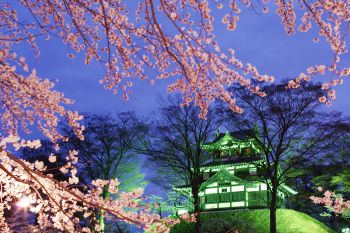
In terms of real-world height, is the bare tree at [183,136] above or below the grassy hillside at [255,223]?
above

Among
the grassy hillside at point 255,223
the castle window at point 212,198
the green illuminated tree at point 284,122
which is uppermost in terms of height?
the green illuminated tree at point 284,122

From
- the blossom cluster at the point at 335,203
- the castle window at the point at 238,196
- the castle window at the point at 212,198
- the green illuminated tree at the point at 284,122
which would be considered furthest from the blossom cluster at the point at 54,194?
the castle window at the point at 212,198

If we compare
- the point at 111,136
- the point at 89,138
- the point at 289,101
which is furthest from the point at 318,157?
the point at 89,138

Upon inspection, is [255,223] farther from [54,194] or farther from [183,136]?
[54,194]

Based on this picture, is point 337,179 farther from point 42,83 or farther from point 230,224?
point 42,83

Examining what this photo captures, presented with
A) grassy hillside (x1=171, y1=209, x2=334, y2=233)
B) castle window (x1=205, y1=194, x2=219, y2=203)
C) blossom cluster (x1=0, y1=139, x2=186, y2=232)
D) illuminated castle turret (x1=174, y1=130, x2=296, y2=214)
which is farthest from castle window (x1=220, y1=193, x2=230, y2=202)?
blossom cluster (x1=0, y1=139, x2=186, y2=232)

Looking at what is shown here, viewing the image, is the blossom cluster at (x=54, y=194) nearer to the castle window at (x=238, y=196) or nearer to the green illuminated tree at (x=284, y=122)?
the green illuminated tree at (x=284, y=122)

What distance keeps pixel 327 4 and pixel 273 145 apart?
60.3ft

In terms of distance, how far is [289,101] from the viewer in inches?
826

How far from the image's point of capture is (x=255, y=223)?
2464 cm

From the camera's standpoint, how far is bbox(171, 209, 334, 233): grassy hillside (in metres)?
22.7

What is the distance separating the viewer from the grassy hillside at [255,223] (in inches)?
892

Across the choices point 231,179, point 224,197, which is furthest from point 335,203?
point 224,197

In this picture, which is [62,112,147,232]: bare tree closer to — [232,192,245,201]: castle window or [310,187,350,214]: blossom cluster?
[232,192,245,201]: castle window
